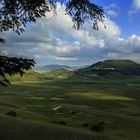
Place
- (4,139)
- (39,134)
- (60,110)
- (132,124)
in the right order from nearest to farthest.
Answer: (4,139), (39,134), (132,124), (60,110)

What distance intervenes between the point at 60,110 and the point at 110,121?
104ft

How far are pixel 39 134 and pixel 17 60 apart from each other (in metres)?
7.62

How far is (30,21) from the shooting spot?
1738 centimetres

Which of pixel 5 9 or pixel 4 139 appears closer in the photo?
pixel 5 9

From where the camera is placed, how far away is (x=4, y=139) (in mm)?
19891

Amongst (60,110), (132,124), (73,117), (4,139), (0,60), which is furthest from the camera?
(60,110)

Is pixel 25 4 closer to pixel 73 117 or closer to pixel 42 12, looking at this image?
pixel 42 12

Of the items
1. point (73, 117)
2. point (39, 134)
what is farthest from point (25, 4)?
point (73, 117)

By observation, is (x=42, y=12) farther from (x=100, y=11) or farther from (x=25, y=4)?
(x=100, y=11)

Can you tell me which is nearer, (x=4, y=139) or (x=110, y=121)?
(x=4, y=139)

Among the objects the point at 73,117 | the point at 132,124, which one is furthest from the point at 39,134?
the point at 73,117

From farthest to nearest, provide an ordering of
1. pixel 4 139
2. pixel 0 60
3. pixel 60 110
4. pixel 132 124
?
1. pixel 60 110
2. pixel 132 124
3. pixel 4 139
4. pixel 0 60

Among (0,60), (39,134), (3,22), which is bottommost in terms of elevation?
(39,134)

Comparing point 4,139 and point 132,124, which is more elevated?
point 4,139
